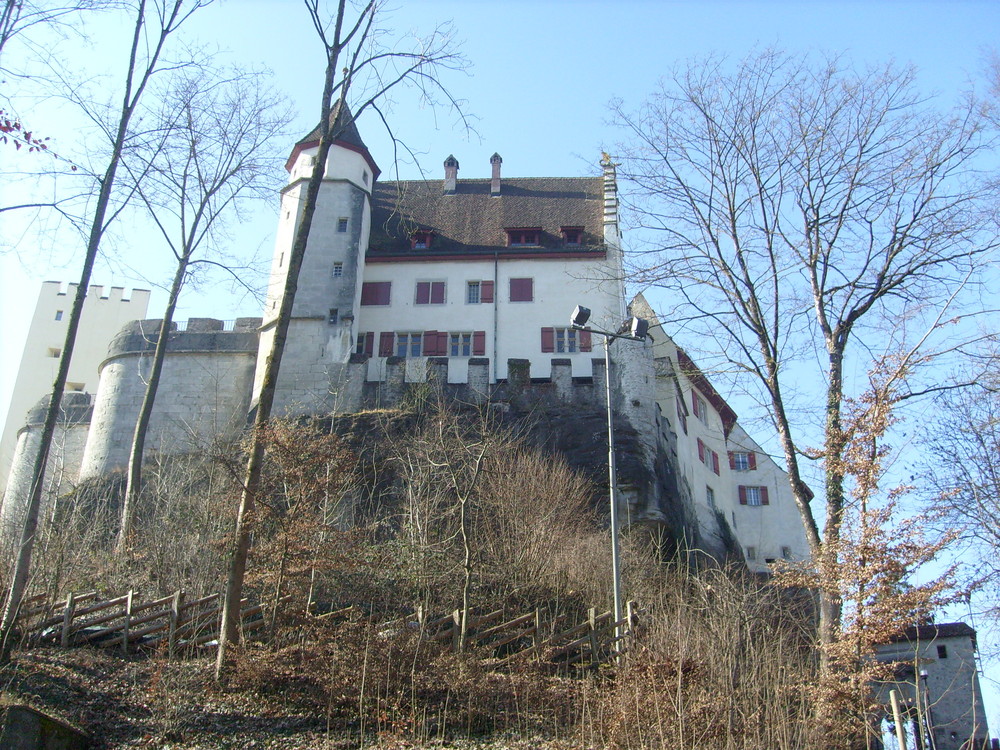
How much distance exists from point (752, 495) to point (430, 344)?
16897 mm

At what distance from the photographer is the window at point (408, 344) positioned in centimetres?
3425

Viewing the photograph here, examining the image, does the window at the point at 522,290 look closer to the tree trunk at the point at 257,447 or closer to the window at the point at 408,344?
the window at the point at 408,344

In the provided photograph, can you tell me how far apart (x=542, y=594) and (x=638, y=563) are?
3024mm

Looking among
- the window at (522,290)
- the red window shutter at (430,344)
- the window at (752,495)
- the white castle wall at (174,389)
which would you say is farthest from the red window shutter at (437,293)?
the window at (752,495)

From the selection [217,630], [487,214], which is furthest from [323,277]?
[217,630]

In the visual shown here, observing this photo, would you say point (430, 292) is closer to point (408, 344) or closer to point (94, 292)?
point (408, 344)

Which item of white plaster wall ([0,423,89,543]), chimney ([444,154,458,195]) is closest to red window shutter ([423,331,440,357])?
chimney ([444,154,458,195])

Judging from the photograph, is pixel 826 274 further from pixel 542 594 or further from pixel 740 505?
pixel 740 505

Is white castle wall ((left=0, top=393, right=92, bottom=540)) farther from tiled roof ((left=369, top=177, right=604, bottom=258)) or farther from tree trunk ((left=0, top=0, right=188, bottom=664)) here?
tree trunk ((left=0, top=0, right=188, bottom=664))

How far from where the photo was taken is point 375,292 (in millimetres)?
→ 35500

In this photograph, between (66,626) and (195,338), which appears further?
(195,338)

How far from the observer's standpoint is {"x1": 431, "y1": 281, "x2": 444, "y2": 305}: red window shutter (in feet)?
116

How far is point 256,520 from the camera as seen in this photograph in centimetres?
1342

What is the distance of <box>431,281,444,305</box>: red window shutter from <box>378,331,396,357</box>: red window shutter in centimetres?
204
